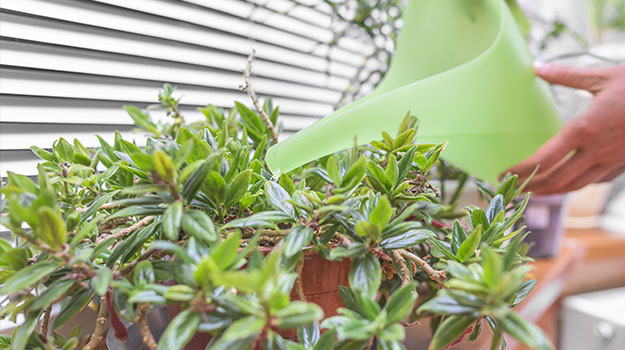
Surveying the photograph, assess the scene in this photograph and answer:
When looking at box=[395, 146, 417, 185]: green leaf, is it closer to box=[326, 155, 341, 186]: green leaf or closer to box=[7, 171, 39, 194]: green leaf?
box=[326, 155, 341, 186]: green leaf

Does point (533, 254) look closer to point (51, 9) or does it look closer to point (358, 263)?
point (358, 263)

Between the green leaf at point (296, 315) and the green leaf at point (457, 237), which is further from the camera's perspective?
the green leaf at point (457, 237)

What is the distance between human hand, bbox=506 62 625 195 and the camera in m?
0.57

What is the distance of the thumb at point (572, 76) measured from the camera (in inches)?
22.3

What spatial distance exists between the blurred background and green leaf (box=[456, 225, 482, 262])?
11 cm

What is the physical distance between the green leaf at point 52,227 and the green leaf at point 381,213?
178 millimetres

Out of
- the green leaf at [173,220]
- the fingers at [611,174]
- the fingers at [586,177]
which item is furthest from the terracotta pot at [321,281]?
the fingers at [611,174]

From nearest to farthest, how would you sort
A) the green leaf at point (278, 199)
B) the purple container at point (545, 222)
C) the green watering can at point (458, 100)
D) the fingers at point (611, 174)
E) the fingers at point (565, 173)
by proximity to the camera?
the green leaf at point (278, 199) < the green watering can at point (458, 100) < the fingers at point (565, 173) < the fingers at point (611, 174) < the purple container at point (545, 222)

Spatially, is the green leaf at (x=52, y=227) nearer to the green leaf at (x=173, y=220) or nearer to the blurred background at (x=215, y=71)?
the green leaf at (x=173, y=220)

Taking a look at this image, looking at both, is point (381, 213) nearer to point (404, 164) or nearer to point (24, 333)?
point (404, 164)

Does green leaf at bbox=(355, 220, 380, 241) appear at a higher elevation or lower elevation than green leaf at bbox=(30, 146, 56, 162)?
lower

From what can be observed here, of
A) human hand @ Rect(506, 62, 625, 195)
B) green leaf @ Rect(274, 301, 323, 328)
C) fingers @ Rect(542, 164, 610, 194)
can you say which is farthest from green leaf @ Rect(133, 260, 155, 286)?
fingers @ Rect(542, 164, 610, 194)

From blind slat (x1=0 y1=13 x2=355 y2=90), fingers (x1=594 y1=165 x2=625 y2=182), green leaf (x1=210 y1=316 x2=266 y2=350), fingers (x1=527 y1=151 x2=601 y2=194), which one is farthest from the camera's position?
fingers (x1=594 y1=165 x2=625 y2=182)

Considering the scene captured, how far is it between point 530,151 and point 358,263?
1.47 feet
